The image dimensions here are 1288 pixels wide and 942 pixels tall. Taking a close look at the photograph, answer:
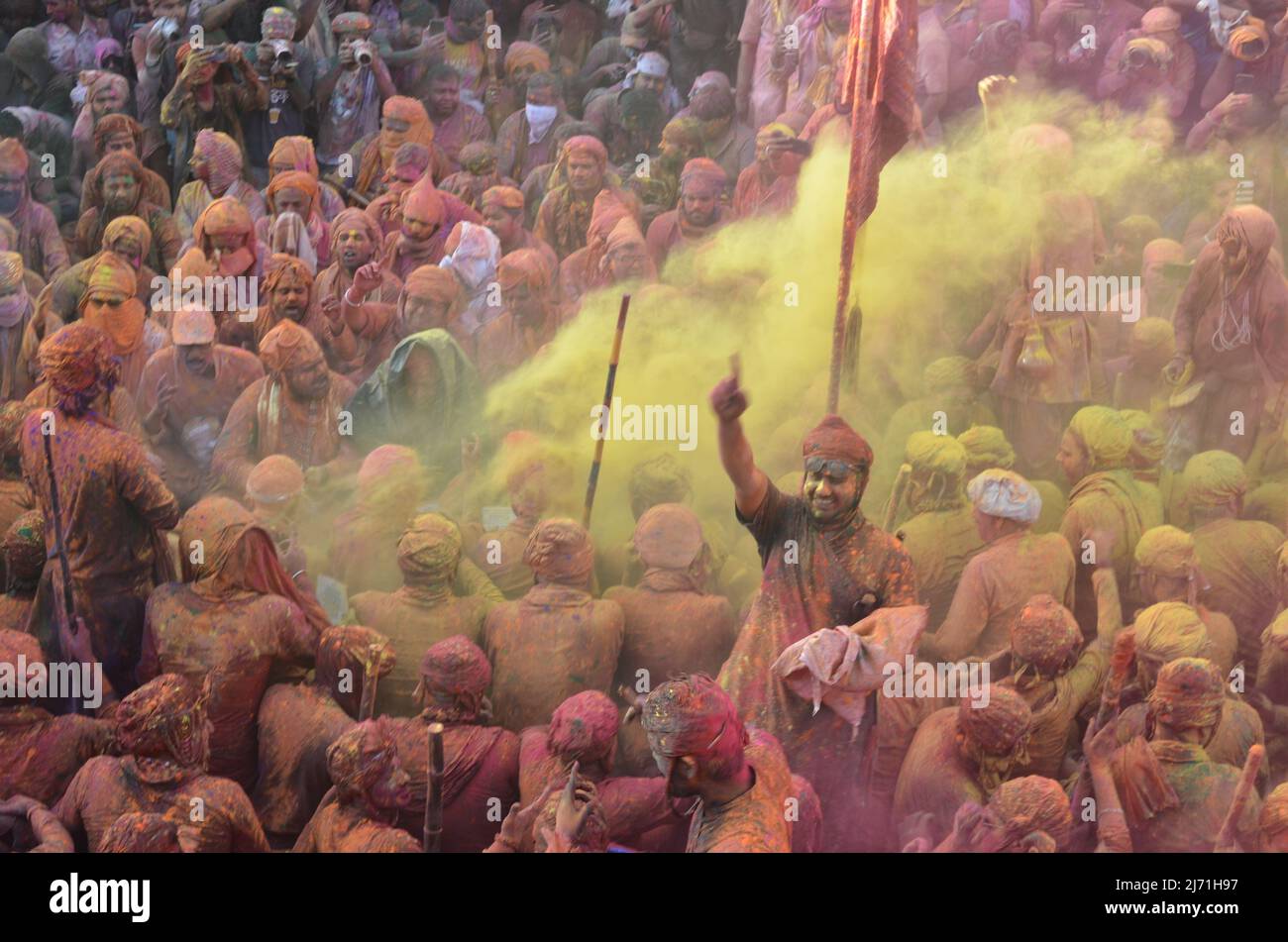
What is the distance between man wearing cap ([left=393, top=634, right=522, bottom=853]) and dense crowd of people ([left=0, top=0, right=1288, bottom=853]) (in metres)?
0.02

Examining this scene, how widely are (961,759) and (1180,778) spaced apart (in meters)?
1.13

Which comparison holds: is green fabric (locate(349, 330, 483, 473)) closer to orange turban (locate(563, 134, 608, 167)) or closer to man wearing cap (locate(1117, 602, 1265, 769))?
orange turban (locate(563, 134, 608, 167))

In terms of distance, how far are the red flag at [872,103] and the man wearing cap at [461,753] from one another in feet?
8.40

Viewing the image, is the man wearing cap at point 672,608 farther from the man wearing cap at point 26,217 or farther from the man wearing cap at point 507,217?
the man wearing cap at point 26,217

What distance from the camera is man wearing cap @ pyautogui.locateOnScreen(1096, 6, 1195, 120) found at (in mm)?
16484

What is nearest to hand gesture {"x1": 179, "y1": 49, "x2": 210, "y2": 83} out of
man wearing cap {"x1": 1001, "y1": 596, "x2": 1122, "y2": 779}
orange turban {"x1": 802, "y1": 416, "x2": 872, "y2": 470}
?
orange turban {"x1": 802, "y1": 416, "x2": 872, "y2": 470}

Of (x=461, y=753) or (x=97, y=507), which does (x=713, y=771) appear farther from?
(x=97, y=507)

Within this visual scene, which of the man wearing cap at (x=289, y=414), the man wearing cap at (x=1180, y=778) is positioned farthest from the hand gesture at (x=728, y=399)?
the man wearing cap at (x=289, y=414)

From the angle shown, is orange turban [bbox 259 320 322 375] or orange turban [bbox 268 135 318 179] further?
orange turban [bbox 268 135 318 179]

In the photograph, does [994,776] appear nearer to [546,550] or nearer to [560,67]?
[546,550]

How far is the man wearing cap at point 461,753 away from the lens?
574 inches

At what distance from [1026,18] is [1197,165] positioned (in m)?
1.33

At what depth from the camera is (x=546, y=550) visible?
1511 cm
